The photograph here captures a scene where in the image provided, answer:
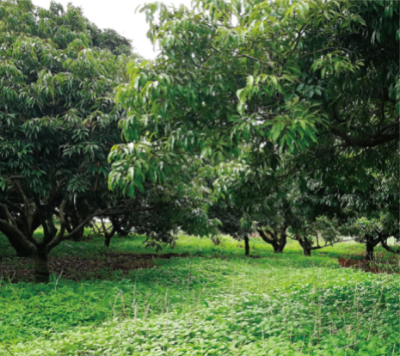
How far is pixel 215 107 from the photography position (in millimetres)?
3992

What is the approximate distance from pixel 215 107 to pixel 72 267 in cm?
1042

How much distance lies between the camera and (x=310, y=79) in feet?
12.9

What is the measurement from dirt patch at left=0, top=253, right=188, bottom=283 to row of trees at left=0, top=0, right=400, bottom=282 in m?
1.57

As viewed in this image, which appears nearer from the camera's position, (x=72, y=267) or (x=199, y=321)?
(x=199, y=321)

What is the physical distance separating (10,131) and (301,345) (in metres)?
6.44

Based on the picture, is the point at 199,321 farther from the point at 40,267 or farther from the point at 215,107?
the point at 40,267

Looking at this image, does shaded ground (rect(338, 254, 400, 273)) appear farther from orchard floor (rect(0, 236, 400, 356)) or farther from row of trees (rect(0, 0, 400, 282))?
orchard floor (rect(0, 236, 400, 356))

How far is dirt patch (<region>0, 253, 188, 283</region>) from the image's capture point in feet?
33.5

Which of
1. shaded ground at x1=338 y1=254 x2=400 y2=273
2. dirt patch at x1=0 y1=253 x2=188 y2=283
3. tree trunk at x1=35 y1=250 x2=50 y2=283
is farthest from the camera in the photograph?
shaded ground at x1=338 y1=254 x2=400 y2=273

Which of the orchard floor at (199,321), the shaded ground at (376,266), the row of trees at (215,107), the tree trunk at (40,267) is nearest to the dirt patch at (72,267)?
the tree trunk at (40,267)

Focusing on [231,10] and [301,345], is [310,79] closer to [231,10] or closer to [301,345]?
[231,10]

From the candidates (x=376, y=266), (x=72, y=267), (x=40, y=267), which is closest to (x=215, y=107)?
(x=40, y=267)

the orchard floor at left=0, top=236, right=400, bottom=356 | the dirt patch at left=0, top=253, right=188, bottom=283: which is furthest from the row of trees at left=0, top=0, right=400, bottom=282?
the orchard floor at left=0, top=236, right=400, bottom=356

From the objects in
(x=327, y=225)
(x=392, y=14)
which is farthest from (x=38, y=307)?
(x=327, y=225)
